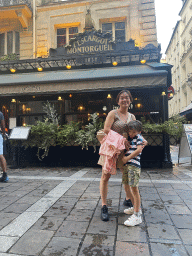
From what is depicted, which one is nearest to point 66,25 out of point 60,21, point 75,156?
point 60,21

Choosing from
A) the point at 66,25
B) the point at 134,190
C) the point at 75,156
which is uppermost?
the point at 66,25

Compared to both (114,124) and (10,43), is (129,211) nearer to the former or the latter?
(114,124)

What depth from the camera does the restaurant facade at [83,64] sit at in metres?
6.75

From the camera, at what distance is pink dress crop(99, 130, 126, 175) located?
2.39 m

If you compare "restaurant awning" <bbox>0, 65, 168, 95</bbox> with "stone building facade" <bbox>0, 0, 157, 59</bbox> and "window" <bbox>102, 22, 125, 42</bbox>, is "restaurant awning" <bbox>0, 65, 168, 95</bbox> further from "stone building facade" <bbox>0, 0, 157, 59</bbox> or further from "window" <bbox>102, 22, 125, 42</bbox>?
"window" <bbox>102, 22, 125, 42</bbox>

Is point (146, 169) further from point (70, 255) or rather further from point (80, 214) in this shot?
point (70, 255)

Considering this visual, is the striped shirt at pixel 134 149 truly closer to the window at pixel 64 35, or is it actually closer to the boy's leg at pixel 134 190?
the boy's leg at pixel 134 190

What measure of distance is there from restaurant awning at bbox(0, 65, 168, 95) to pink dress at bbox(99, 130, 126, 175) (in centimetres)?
433

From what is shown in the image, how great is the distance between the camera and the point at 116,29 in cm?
988

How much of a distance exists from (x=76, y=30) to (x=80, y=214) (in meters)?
10.3

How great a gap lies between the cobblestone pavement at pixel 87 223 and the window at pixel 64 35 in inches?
348

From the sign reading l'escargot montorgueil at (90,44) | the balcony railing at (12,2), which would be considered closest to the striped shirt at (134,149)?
the sign reading l'escargot montorgueil at (90,44)

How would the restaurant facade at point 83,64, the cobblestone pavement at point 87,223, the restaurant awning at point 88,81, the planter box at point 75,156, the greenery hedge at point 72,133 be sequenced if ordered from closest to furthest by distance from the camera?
the cobblestone pavement at point 87,223 → the greenery hedge at point 72,133 → the restaurant awning at point 88,81 → the planter box at point 75,156 → the restaurant facade at point 83,64

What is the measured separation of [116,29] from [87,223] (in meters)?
10.1
